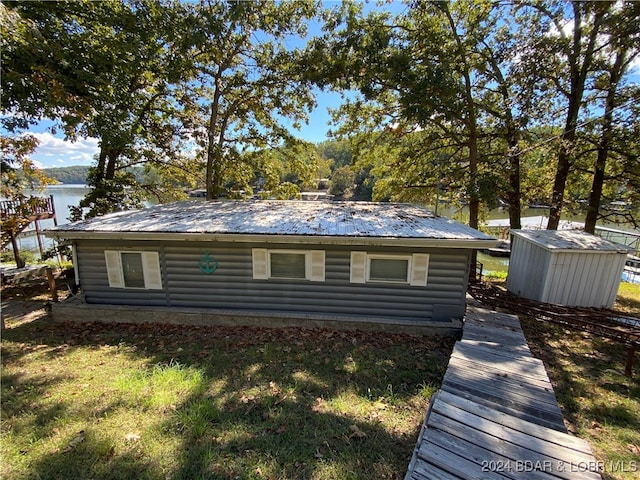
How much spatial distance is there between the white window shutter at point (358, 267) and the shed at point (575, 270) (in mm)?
5272

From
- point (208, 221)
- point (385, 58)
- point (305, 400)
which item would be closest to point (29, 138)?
point (208, 221)

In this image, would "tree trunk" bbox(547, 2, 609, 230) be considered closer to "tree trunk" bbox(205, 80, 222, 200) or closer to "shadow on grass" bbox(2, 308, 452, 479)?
"shadow on grass" bbox(2, 308, 452, 479)

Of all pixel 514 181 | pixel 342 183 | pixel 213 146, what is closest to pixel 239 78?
pixel 213 146

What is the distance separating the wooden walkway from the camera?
2.55 meters

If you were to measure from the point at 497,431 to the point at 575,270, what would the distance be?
24.3 feet

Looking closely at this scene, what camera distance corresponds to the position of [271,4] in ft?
37.3

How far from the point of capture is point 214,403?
4008mm

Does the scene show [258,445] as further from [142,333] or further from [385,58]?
[385,58]

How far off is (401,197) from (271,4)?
9.73 meters

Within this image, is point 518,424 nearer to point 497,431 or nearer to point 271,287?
point 497,431

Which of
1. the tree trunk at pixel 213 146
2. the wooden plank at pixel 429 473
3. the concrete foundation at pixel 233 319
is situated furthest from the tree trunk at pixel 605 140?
the tree trunk at pixel 213 146

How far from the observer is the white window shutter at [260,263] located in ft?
22.6

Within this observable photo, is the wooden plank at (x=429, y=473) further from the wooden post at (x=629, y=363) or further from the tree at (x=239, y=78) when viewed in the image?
the tree at (x=239, y=78)

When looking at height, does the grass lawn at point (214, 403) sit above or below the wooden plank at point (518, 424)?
below
